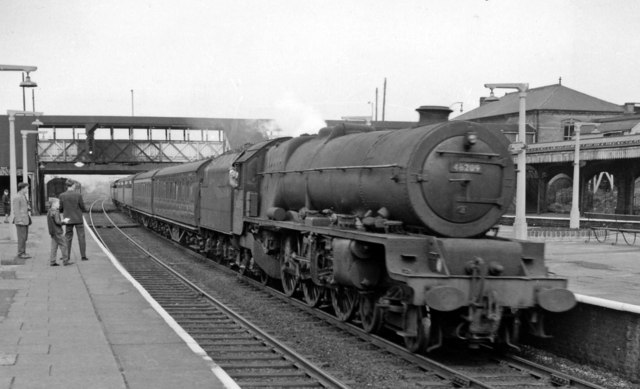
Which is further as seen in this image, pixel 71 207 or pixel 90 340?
pixel 71 207

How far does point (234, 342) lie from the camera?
7953 mm

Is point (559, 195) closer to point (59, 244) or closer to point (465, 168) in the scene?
point (59, 244)

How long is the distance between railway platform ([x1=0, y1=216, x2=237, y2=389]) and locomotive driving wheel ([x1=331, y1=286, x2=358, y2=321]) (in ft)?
8.08

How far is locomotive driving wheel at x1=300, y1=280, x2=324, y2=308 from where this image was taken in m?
10.0

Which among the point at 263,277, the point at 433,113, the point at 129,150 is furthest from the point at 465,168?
the point at 129,150

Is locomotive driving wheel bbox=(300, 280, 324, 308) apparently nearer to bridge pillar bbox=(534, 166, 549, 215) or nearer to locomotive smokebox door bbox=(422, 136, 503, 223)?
locomotive smokebox door bbox=(422, 136, 503, 223)

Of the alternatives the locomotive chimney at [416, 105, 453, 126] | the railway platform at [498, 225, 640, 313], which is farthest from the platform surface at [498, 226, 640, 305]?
the locomotive chimney at [416, 105, 453, 126]

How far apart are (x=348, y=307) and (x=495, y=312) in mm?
2606

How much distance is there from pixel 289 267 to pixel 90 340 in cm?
433

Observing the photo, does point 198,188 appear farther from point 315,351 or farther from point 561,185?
point 561,185

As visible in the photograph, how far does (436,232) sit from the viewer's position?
25.2 feet

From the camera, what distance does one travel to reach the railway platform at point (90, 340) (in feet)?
18.4

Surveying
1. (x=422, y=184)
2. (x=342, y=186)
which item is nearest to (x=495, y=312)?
(x=422, y=184)

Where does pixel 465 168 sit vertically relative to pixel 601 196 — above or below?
above
